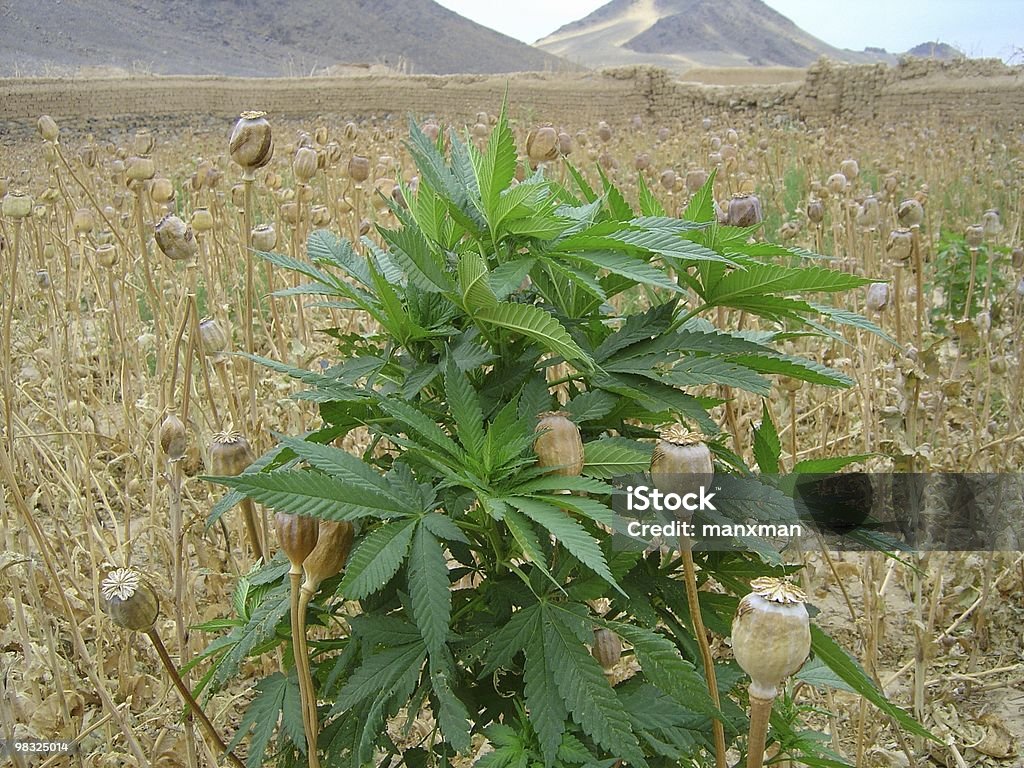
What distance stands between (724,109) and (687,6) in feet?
194

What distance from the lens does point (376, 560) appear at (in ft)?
2.14

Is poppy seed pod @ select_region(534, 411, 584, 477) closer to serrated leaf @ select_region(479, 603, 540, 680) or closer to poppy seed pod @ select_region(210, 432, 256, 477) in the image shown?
serrated leaf @ select_region(479, 603, 540, 680)

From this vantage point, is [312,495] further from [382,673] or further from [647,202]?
[647,202]

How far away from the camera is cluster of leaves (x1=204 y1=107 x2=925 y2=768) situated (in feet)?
2.21

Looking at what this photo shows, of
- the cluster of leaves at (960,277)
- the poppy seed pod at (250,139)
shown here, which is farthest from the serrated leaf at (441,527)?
the cluster of leaves at (960,277)

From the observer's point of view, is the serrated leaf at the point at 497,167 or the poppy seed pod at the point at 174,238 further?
the poppy seed pod at the point at 174,238

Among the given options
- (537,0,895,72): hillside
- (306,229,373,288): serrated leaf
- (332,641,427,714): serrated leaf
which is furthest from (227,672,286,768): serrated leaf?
(537,0,895,72): hillside

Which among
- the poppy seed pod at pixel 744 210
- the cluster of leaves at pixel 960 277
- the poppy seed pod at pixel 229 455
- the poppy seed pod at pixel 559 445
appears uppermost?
the poppy seed pod at pixel 744 210

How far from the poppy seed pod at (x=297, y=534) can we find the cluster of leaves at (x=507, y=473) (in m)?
0.03

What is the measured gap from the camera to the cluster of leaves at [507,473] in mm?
673

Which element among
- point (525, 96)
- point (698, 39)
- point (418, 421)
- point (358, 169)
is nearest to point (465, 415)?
point (418, 421)

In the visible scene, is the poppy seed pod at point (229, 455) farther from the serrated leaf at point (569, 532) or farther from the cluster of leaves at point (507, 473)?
the serrated leaf at point (569, 532)

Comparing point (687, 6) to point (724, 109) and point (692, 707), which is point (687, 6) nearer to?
point (724, 109)

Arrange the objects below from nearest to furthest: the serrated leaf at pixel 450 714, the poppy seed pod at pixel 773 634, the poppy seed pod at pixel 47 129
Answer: the poppy seed pod at pixel 773 634, the serrated leaf at pixel 450 714, the poppy seed pod at pixel 47 129
